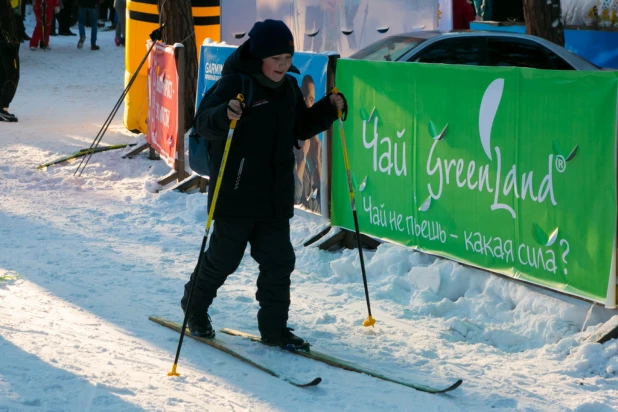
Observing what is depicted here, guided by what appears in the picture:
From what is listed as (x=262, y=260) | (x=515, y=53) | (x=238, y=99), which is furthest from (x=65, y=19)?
(x=238, y=99)

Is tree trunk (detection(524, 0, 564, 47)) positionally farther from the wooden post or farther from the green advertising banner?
the green advertising banner

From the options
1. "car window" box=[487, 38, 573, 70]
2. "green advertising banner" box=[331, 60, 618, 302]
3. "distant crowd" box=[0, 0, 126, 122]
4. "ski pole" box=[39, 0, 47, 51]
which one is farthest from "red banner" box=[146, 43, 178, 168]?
"ski pole" box=[39, 0, 47, 51]

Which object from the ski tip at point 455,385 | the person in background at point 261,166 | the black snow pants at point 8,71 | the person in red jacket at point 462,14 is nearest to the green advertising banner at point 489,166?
the ski tip at point 455,385

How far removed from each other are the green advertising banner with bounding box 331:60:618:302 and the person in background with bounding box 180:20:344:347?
135 cm

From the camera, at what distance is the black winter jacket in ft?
16.6

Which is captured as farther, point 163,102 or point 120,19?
point 120,19

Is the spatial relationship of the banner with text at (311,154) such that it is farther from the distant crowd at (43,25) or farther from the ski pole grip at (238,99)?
the distant crowd at (43,25)

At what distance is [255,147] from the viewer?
5137 millimetres

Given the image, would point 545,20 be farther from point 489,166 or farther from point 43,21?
point 43,21

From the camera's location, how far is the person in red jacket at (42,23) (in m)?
25.2

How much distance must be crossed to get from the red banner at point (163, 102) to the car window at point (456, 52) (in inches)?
106

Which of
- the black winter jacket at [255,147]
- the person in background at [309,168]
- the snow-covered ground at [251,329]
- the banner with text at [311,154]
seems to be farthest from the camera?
the person in background at [309,168]

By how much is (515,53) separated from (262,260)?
21.6 feet

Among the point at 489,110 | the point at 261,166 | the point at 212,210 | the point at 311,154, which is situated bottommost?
the point at 311,154
